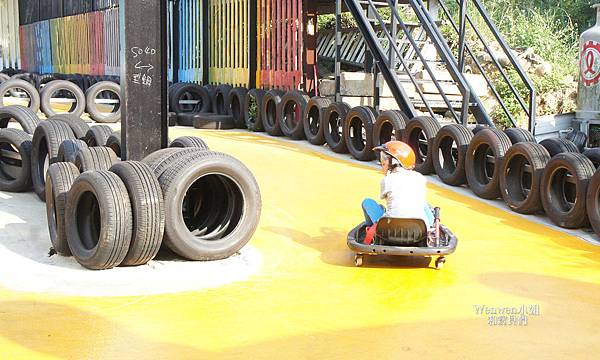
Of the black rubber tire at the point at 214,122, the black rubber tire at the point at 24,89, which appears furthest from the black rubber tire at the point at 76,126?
the black rubber tire at the point at 24,89

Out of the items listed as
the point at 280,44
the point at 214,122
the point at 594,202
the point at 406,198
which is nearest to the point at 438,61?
the point at 280,44

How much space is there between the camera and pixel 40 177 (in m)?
8.02

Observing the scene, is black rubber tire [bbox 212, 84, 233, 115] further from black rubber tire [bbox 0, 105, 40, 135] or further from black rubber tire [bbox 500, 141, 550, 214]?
black rubber tire [bbox 500, 141, 550, 214]

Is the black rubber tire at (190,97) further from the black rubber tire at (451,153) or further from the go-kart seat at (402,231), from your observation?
the go-kart seat at (402,231)

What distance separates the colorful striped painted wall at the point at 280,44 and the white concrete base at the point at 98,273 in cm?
808

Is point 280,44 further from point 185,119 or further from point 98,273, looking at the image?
point 98,273

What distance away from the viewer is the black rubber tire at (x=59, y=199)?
5.86m

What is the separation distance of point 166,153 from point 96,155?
813 mm

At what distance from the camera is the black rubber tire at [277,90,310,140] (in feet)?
41.6

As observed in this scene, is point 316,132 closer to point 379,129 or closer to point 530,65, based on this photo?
point 379,129

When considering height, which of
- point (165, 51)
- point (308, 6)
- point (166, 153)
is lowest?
point (166, 153)

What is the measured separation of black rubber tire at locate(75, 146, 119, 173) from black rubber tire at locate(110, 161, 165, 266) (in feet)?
2.75

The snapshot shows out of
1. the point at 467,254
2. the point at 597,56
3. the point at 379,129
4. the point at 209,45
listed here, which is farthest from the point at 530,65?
the point at 467,254

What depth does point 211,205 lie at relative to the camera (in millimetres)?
6609
